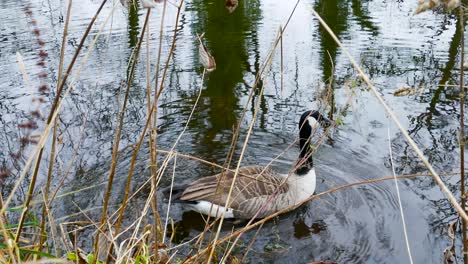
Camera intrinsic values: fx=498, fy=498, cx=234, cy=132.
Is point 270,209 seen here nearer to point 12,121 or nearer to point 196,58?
point 12,121

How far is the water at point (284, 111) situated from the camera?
4.70 metres

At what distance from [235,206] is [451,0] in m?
3.63

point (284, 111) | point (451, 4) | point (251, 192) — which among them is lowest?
point (251, 192)

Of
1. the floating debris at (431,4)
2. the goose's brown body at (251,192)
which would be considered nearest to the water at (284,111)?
the goose's brown body at (251,192)

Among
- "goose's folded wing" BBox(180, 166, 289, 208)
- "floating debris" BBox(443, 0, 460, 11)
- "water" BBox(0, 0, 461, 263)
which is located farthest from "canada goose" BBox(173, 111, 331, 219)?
"floating debris" BBox(443, 0, 460, 11)

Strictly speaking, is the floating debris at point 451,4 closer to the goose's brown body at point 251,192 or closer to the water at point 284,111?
the water at point 284,111

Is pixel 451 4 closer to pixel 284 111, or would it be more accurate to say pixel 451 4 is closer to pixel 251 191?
pixel 251 191

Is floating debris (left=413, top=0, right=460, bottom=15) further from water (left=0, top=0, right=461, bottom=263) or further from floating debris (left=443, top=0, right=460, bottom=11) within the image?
water (left=0, top=0, right=461, bottom=263)

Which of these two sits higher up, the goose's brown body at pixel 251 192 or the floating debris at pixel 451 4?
the floating debris at pixel 451 4

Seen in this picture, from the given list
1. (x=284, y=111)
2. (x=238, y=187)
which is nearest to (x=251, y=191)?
(x=238, y=187)

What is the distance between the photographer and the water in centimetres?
470

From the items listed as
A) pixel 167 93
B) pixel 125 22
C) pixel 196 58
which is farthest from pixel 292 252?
pixel 125 22

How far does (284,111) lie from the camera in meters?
7.11

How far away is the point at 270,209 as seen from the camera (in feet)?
17.1
